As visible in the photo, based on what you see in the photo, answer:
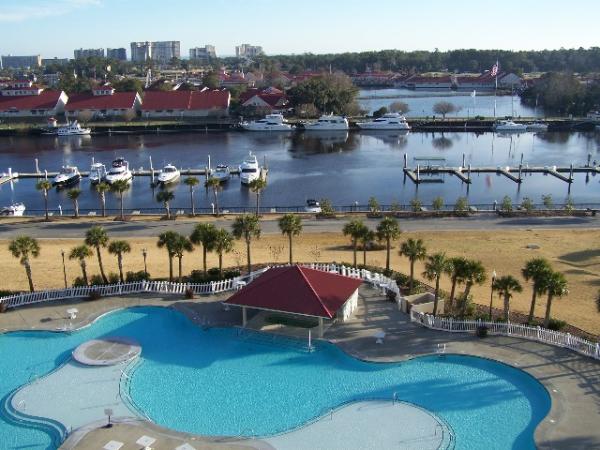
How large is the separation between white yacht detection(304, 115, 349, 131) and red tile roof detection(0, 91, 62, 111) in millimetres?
51274

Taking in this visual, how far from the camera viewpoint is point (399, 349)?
2689 centimetres

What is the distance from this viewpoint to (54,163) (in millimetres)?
91812

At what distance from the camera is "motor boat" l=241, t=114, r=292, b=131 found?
384 feet

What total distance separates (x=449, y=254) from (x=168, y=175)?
1705 inches

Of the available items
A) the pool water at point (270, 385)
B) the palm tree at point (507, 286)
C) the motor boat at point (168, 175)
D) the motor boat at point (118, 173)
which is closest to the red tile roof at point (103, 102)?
the motor boat at point (118, 173)

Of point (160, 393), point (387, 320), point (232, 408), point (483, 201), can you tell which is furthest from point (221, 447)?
point (483, 201)

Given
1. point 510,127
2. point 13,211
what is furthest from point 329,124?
point 13,211

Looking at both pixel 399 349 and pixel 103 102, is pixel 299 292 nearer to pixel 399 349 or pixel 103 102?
pixel 399 349

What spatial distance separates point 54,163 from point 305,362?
75.5 m

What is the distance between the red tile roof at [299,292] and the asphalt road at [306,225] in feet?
57.1

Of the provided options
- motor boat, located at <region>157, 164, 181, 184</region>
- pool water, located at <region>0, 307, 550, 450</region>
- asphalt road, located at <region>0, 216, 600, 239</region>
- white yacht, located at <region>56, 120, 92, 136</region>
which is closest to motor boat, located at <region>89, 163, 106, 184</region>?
motor boat, located at <region>157, 164, 181, 184</region>

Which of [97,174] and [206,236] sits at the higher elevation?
[206,236]

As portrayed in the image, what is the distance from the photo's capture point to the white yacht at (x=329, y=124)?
379 ft

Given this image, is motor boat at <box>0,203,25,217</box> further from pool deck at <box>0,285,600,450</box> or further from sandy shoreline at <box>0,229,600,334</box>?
pool deck at <box>0,285,600,450</box>
